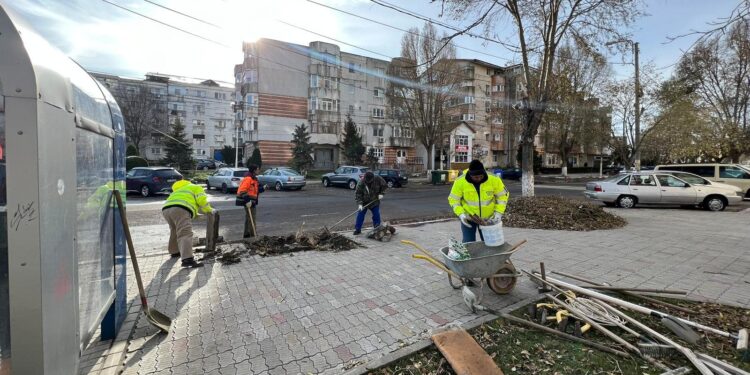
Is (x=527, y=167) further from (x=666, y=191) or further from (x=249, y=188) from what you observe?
(x=249, y=188)

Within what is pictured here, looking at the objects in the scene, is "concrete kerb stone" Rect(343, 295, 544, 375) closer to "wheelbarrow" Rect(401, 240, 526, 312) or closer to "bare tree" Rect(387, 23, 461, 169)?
"wheelbarrow" Rect(401, 240, 526, 312)

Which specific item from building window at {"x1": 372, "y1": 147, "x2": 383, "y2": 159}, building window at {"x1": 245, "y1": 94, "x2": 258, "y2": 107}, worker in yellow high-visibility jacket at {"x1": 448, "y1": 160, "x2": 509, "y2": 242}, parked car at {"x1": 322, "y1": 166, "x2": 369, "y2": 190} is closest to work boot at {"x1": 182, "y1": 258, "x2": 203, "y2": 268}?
worker in yellow high-visibility jacket at {"x1": 448, "y1": 160, "x2": 509, "y2": 242}

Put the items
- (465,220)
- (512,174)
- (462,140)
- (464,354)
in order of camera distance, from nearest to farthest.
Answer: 1. (464,354)
2. (465,220)
3. (512,174)
4. (462,140)

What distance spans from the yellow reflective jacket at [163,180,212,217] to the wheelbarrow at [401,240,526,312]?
13.4 feet

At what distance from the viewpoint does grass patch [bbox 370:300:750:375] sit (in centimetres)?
293

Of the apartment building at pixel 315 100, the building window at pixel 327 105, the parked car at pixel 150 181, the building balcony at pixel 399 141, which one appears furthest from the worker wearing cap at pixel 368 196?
the building balcony at pixel 399 141

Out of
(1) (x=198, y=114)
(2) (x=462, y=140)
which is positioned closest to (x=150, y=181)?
(2) (x=462, y=140)

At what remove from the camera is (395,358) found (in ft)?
10.0

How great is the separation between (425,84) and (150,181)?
818 inches

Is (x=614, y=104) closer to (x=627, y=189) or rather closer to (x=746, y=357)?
(x=627, y=189)

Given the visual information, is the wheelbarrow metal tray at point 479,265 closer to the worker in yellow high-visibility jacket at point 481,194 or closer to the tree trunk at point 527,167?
the worker in yellow high-visibility jacket at point 481,194

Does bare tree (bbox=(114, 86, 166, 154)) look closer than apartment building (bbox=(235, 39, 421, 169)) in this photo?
No

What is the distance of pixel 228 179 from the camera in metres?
20.9

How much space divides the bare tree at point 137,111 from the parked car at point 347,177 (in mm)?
35331
